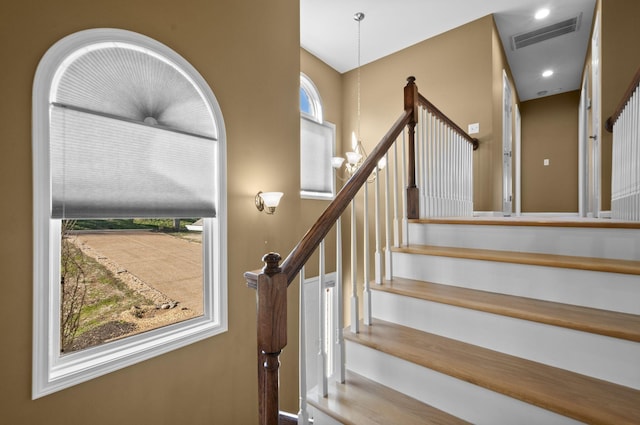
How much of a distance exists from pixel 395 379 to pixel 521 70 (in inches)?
244

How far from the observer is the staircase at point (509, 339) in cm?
111

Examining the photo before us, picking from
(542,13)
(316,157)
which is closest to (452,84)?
(542,13)

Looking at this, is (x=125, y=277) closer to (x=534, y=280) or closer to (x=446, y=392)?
(x=446, y=392)

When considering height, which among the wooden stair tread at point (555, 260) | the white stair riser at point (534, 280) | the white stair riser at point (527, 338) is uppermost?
the wooden stair tread at point (555, 260)

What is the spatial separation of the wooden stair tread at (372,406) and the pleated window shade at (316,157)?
3.16 m

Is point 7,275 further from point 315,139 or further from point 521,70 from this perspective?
point 521,70

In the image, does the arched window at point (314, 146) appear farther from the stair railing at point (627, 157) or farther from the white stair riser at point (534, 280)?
the stair railing at point (627, 157)

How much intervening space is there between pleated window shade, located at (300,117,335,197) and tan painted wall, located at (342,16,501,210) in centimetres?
69

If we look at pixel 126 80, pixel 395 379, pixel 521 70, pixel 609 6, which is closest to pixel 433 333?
pixel 395 379

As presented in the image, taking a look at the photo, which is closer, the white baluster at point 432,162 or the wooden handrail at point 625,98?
the wooden handrail at point 625,98

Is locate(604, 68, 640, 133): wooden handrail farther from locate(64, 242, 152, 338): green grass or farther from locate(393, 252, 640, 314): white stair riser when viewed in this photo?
locate(64, 242, 152, 338): green grass

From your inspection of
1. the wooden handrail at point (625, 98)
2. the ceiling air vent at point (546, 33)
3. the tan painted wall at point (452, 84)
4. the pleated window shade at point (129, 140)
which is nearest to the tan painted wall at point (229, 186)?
the pleated window shade at point (129, 140)

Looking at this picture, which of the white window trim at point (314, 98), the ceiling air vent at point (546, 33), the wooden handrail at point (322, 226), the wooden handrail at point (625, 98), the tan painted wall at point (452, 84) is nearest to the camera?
the wooden handrail at point (322, 226)

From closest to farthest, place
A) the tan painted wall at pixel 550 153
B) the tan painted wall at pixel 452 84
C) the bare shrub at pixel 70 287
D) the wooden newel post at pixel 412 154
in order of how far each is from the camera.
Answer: the bare shrub at pixel 70 287 → the wooden newel post at pixel 412 154 → the tan painted wall at pixel 452 84 → the tan painted wall at pixel 550 153
